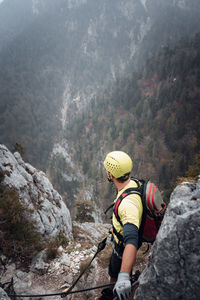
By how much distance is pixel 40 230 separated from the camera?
9.01 meters

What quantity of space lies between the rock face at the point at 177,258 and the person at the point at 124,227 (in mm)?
277

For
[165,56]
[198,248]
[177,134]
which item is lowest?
[198,248]

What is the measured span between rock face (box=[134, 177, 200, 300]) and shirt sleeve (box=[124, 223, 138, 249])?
29 cm

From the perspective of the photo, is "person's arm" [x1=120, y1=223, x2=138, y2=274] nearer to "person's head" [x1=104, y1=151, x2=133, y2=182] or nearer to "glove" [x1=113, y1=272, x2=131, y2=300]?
"glove" [x1=113, y1=272, x2=131, y2=300]

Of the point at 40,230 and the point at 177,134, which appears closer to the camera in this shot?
the point at 40,230

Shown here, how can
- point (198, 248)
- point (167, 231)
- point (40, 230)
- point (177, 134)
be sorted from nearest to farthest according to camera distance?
point (198, 248) < point (167, 231) < point (40, 230) < point (177, 134)

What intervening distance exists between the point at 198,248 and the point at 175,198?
671mm

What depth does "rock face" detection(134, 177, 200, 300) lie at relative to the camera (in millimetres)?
1955

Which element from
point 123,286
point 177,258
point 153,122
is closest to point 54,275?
point 123,286

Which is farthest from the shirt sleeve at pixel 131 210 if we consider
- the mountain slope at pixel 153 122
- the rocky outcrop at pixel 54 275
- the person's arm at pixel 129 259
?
the mountain slope at pixel 153 122

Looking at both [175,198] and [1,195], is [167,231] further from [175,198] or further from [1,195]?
[1,195]

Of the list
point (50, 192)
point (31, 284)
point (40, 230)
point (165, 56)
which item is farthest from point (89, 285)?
point (165, 56)

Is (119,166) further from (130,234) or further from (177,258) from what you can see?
(177,258)

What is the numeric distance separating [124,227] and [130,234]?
0.46 feet
